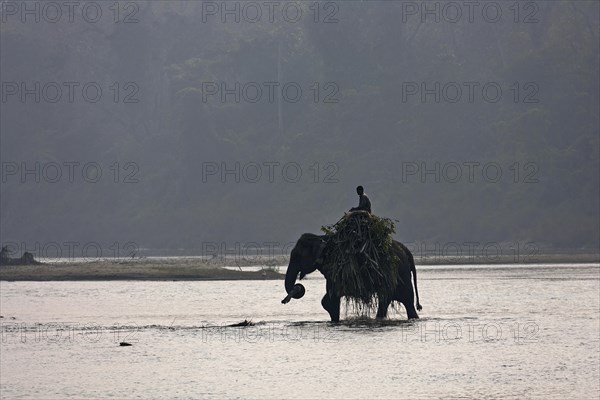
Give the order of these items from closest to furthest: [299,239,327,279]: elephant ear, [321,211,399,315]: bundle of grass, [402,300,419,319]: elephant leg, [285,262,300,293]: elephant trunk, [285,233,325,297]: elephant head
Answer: [321,211,399,315]: bundle of grass < [299,239,327,279]: elephant ear < [285,233,325,297]: elephant head < [285,262,300,293]: elephant trunk < [402,300,419,319]: elephant leg

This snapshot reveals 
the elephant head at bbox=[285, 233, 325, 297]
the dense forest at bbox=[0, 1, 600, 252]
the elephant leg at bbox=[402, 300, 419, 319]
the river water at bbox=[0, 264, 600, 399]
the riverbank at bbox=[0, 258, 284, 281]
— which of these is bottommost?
the river water at bbox=[0, 264, 600, 399]

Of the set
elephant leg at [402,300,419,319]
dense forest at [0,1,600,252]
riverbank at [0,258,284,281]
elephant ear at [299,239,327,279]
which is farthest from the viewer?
dense forest at [0,1,600,252]

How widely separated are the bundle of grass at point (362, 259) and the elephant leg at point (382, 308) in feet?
1.71

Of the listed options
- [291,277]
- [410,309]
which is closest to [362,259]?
[291,277]

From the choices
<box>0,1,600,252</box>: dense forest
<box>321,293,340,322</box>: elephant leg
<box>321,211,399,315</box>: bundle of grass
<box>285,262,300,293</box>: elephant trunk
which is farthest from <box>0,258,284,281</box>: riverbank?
<box>0,1,600,252</box>: dense forest

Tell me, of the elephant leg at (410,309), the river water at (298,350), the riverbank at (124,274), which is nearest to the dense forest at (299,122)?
the riverbank at (124,274)

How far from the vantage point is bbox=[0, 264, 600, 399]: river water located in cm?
2431

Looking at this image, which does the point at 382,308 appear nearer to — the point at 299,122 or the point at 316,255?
the point at 316,255

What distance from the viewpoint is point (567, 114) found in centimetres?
15362

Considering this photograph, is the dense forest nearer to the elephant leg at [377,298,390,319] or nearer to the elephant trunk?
the elephant leg at [377,298,390,319]

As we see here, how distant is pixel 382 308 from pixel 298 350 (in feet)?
18.5

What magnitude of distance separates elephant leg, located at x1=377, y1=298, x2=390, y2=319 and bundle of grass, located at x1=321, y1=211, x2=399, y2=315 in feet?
1.71

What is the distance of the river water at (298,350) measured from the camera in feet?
79.8

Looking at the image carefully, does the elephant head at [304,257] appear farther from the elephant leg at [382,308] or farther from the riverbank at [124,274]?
the riverbank at [124,274]
